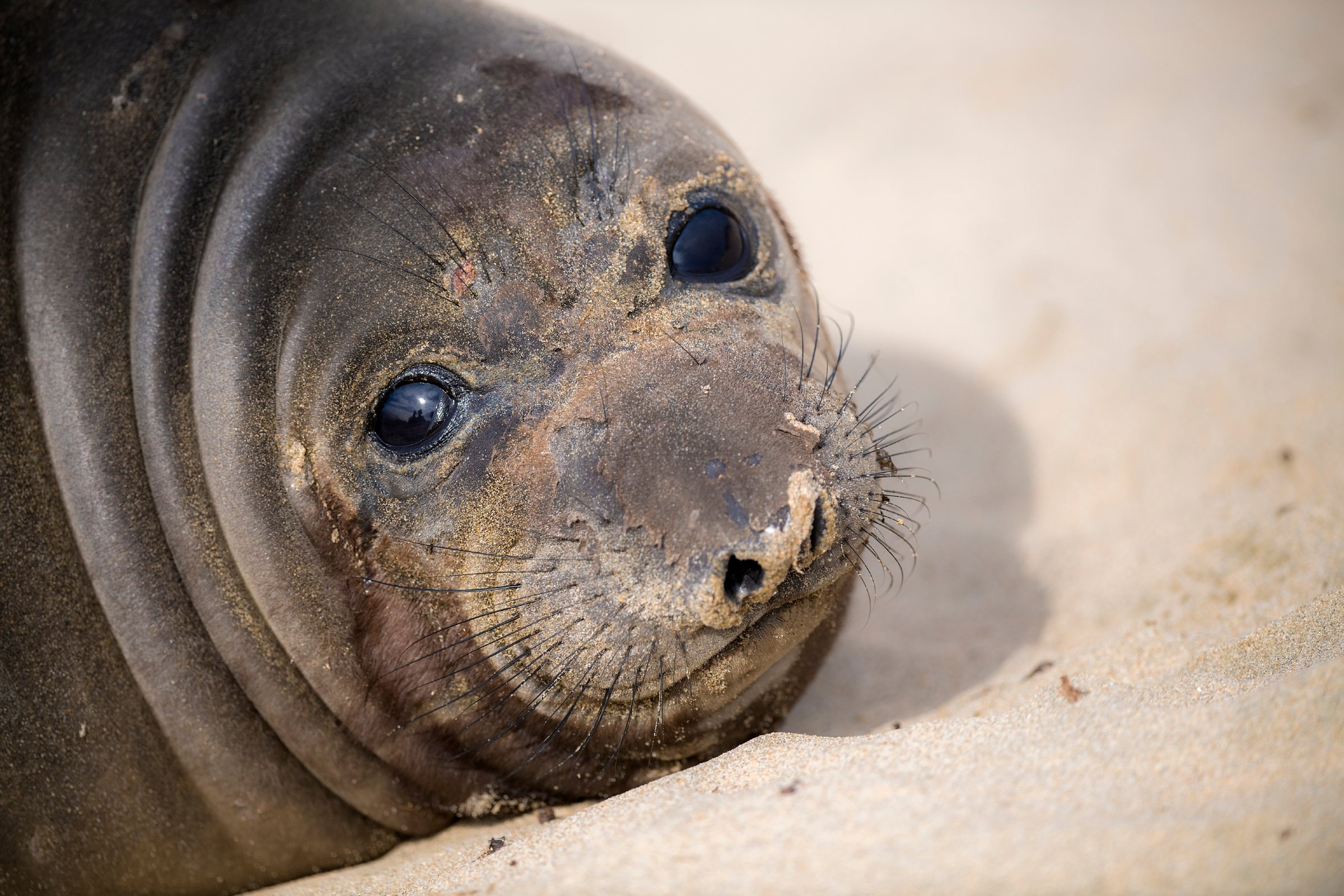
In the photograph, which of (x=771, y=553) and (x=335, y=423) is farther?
(x=335, y=423)

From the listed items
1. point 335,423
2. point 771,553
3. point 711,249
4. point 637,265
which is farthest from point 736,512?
point 335,423

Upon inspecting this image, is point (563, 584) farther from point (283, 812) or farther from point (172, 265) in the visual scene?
point (172, 265)

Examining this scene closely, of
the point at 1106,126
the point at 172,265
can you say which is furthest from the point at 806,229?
the point at 172,265

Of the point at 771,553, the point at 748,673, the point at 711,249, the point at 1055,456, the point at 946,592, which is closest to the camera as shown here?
the point at 771,553

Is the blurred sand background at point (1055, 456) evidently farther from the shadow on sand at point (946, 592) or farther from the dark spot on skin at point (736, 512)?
the dark spot on skin at point (736, 512)

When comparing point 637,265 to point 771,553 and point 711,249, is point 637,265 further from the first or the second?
point 771,553

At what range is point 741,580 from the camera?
Result: 1.81 metres

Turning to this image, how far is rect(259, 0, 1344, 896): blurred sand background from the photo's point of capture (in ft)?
5.11

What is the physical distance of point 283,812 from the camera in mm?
2357

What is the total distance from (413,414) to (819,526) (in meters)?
0.86

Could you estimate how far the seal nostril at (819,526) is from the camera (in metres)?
1.80

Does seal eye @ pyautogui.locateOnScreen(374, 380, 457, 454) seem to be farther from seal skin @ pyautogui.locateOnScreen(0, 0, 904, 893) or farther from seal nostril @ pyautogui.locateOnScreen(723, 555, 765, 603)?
seal nostril @ pyautogui.locateOnScreen(723, 555, 765, 603)

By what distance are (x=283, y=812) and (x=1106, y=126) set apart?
15.2 feet

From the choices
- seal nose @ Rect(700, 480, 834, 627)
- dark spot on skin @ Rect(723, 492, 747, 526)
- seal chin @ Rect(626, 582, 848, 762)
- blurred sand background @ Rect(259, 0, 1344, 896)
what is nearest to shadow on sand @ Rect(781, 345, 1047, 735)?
blurred sand background @ Rect(259, 0, 1344, 896)
